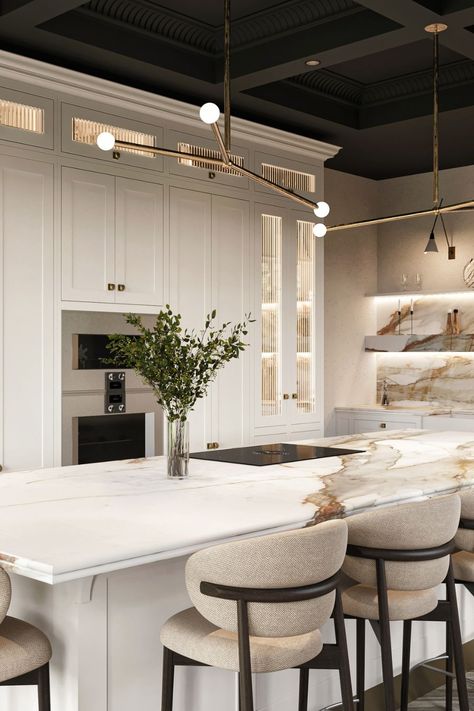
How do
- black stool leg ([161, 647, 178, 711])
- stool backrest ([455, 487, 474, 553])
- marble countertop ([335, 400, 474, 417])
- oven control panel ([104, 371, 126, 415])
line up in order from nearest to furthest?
black stool leg ([161, 647, 178, 711]) < stool backrest ([455, 487, 474, 553]) < oven control panel ([104, 371, 126, 415]) < marble countertop ([335, 400, 474, 417])

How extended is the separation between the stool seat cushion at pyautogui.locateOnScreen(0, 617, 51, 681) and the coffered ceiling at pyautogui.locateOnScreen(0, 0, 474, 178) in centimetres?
265

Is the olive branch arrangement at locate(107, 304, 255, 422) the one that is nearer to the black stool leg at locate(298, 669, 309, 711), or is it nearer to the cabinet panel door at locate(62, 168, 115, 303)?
the black stool leg at locate(298, 669, 309, 711)

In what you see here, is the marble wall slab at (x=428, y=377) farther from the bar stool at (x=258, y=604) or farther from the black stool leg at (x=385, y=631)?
the bar stool at (x=258, y=604)

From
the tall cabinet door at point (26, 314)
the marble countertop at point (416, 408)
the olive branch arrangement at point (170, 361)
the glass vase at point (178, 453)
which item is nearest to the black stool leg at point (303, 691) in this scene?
the glass vase at point (178, 453)

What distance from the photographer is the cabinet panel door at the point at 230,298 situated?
5117 millimetres

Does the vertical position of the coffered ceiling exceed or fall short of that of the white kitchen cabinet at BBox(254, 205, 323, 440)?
it exceeds it

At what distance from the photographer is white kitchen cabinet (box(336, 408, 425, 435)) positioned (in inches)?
245

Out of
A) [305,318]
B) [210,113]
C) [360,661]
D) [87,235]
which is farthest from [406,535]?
[305,318]

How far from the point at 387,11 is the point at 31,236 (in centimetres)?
197

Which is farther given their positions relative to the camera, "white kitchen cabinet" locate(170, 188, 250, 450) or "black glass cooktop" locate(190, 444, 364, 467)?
"white kitchen cabinet" locate(170, 188, 250, 450)

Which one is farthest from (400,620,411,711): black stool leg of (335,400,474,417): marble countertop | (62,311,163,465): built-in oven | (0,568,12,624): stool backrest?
(335,400,474,417): marble countertop

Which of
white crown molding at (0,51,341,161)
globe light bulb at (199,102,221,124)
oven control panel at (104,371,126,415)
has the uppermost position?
white crown molding at (0,51,341,161)

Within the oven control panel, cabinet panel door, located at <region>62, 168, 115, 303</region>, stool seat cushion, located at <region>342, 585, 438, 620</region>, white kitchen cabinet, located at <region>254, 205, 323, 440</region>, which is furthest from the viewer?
white kitchen cabinet, located at <region>254, 205, 323, 440</region>

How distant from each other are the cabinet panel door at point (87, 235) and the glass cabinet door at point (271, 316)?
4.06ft
